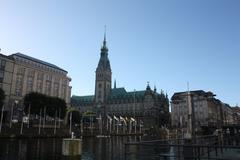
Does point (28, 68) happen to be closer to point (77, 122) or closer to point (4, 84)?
point (4, 84)

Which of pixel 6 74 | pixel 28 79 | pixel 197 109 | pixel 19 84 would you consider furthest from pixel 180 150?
pixel 197 109

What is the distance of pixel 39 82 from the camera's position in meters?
139

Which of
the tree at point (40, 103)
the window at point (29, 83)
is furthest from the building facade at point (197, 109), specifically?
the window at point (29, 83)

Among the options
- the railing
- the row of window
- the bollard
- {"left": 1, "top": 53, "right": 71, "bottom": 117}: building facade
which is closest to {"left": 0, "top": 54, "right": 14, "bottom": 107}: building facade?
{"left": 1, "top": 53, "right": 71, "bottom": 117}: building facade

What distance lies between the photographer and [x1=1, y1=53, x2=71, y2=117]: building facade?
395 ft

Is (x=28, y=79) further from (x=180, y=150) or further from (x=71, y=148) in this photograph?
(x=71, y=148)

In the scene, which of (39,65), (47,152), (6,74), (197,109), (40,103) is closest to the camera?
(47,152)

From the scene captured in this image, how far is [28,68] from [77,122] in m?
38.3

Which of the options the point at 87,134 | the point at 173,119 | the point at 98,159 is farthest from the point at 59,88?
the point at 98,159

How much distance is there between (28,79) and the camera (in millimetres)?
133000

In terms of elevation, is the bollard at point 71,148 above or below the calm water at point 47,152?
above

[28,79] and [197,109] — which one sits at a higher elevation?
[28,79]

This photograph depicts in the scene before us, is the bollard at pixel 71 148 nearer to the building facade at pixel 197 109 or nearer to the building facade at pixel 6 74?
the building facade at pixel 6 74

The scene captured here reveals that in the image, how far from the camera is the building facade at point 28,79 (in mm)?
120375
